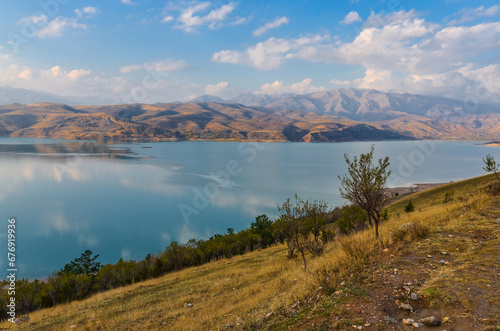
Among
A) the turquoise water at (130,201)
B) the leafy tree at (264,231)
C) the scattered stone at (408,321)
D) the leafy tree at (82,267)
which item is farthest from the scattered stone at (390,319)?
the turquoise water at (130,201)

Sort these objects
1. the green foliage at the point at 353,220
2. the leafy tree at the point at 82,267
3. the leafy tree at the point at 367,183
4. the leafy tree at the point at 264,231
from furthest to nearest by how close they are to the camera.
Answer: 1. the leafy tree at the point at 264,231
2. the leafy tree at the point at 82,267
3. the green foliage at the point at 353,220
4. the leafy tree at the point at 367,183

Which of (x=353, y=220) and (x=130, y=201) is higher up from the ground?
(x=353, y=220)

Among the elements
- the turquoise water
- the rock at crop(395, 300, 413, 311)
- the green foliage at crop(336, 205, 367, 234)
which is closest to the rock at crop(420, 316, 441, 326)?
the rock at crop(395, 300, 413, 311)

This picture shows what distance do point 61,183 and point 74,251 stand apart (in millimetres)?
53079

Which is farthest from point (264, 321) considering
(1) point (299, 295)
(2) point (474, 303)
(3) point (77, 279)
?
(3) point (77, 279)

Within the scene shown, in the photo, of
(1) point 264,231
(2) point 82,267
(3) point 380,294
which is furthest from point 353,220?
(2) point 82,267

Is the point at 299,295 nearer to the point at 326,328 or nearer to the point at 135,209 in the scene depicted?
the point at 326,328

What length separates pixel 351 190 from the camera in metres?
15.2

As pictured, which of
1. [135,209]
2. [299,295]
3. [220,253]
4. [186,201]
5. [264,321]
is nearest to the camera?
[264,321]

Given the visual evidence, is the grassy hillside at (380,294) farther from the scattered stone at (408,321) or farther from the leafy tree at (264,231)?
the leafy tree at (264,231)

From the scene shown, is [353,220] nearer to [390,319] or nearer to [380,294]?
[380,294]

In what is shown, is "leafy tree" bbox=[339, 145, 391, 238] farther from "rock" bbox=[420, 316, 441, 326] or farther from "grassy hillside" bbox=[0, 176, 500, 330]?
"rock" bbox=[420, 316, 441, 326]

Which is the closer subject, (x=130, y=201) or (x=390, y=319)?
(x=390, y=319)

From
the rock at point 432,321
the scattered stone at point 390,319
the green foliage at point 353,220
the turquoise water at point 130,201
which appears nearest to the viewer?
the rock at point 432,321
